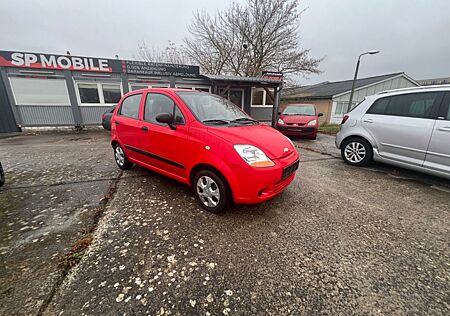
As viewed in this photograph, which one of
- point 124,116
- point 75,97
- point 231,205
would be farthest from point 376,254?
point 75,97

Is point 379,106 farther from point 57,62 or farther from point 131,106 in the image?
point 57,62

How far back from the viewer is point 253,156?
2.24m

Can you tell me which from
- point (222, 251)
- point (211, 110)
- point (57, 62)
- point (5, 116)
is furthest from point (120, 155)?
point (5, 116)

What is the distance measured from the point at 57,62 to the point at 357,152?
12776mm

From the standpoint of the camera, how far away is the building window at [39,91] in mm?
8898

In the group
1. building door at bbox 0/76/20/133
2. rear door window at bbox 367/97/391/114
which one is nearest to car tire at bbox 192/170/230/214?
rear door window at bbox 367/97/391/114

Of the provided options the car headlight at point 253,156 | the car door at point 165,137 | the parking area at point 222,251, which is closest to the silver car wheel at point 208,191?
the parking area at point 222,251

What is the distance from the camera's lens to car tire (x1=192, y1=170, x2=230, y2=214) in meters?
2.37

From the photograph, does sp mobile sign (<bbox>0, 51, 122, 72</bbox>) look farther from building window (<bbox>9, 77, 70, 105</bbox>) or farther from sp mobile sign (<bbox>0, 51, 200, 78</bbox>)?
building window (<bbox>9, 77, 70, 105</bbox>)

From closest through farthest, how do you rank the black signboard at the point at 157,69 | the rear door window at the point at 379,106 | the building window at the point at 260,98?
the rear door window at the point at 379,106 < the black signboard at the point at 157,69 < the building window at the point at 260,98

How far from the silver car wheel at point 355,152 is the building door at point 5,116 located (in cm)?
1387

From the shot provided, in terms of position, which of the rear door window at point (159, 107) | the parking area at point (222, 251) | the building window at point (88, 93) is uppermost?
the building window at point (88, 93)

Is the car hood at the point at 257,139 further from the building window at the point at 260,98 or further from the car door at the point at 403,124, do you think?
the building window at the point at 260,98

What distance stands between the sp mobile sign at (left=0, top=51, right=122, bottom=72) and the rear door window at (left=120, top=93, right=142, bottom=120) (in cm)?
803
